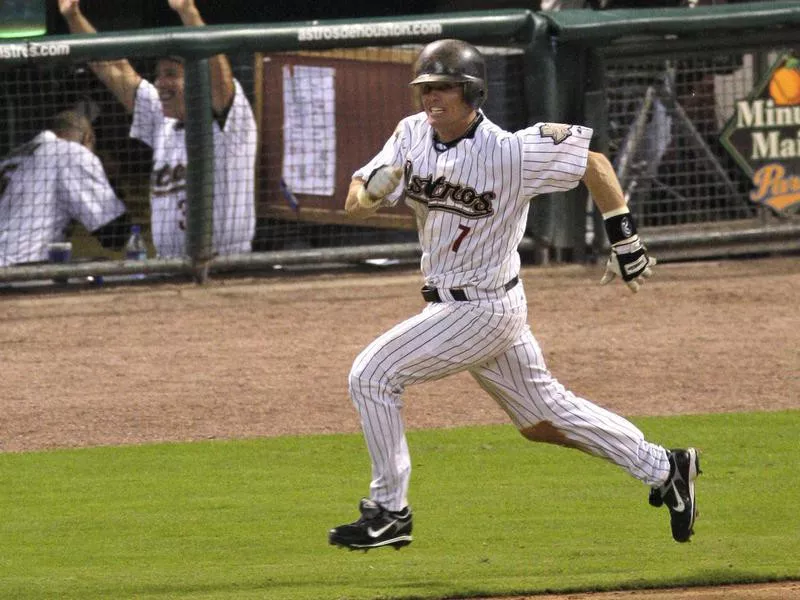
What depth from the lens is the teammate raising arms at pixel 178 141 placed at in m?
9.67

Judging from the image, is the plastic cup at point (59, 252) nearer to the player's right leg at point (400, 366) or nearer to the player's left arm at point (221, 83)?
the player's left arm at point (221, 83)

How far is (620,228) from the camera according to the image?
4734 millimetres

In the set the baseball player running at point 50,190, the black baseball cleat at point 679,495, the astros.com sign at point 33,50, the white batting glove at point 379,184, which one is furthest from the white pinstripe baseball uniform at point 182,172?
the black baseball cleat at point 679,495

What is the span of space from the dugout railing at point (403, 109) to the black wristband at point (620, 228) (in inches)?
196

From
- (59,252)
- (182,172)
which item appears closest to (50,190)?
(59,252)

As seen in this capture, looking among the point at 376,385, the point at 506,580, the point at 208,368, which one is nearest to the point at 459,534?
the point at 506,580

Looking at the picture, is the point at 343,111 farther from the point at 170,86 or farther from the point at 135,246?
the point at 135,246

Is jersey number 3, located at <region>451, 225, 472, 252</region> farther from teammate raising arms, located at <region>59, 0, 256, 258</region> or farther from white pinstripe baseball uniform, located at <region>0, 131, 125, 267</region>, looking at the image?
white pinstripe baseball uniform, located at <region>0, 131, 125, 267</region>

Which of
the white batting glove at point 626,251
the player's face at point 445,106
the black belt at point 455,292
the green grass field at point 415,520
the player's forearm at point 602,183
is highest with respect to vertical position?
the player's face at point 445,106

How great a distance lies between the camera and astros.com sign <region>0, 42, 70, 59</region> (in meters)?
9.09

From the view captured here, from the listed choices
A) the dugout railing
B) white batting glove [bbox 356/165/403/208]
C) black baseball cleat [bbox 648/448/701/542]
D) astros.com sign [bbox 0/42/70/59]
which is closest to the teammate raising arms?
the dugout railing

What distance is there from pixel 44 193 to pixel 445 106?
5513 mm

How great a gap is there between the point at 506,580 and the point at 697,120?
600 cm

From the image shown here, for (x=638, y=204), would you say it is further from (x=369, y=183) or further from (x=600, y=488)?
(x=369, y=183)
